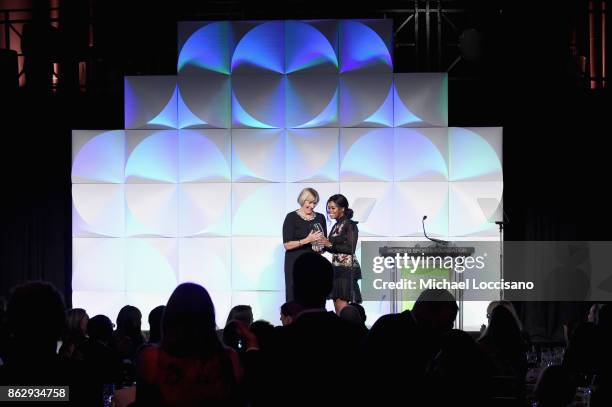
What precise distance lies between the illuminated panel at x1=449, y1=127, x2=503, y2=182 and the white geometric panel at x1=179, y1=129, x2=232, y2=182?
2460 mm

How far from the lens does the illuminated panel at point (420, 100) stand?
30.6 feet

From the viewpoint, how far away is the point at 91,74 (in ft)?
34.7

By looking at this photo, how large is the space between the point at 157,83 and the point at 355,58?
2.21 meters

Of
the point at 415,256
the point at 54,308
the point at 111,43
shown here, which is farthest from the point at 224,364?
the point at 111,43

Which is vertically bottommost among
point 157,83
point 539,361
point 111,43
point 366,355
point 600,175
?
point 539,361

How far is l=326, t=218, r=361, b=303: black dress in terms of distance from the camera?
800 centimetres

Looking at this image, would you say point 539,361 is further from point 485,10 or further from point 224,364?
point 485,10

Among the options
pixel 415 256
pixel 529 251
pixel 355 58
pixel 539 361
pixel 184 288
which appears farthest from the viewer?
pixel 529 251

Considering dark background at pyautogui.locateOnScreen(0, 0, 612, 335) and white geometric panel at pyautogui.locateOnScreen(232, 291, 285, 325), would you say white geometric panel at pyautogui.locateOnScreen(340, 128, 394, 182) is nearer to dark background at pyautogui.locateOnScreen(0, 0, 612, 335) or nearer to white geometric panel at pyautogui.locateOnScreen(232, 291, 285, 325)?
dark background at pyautogui.locateOnScreen(0, 0, 612, 335)

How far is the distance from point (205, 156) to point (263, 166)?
0.65 m

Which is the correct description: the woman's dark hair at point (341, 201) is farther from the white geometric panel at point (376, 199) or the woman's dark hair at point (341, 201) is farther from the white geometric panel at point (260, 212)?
the white geometric panel at point (260, 212)

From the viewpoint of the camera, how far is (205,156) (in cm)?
941

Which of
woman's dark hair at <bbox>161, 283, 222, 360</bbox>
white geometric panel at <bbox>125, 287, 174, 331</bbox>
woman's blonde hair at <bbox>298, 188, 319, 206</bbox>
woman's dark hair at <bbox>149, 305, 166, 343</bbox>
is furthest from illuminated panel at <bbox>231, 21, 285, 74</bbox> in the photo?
woman's dark hair at <bbox>161, 283, 222, 360</bbox>

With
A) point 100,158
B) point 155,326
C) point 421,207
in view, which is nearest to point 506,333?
point 155,326
